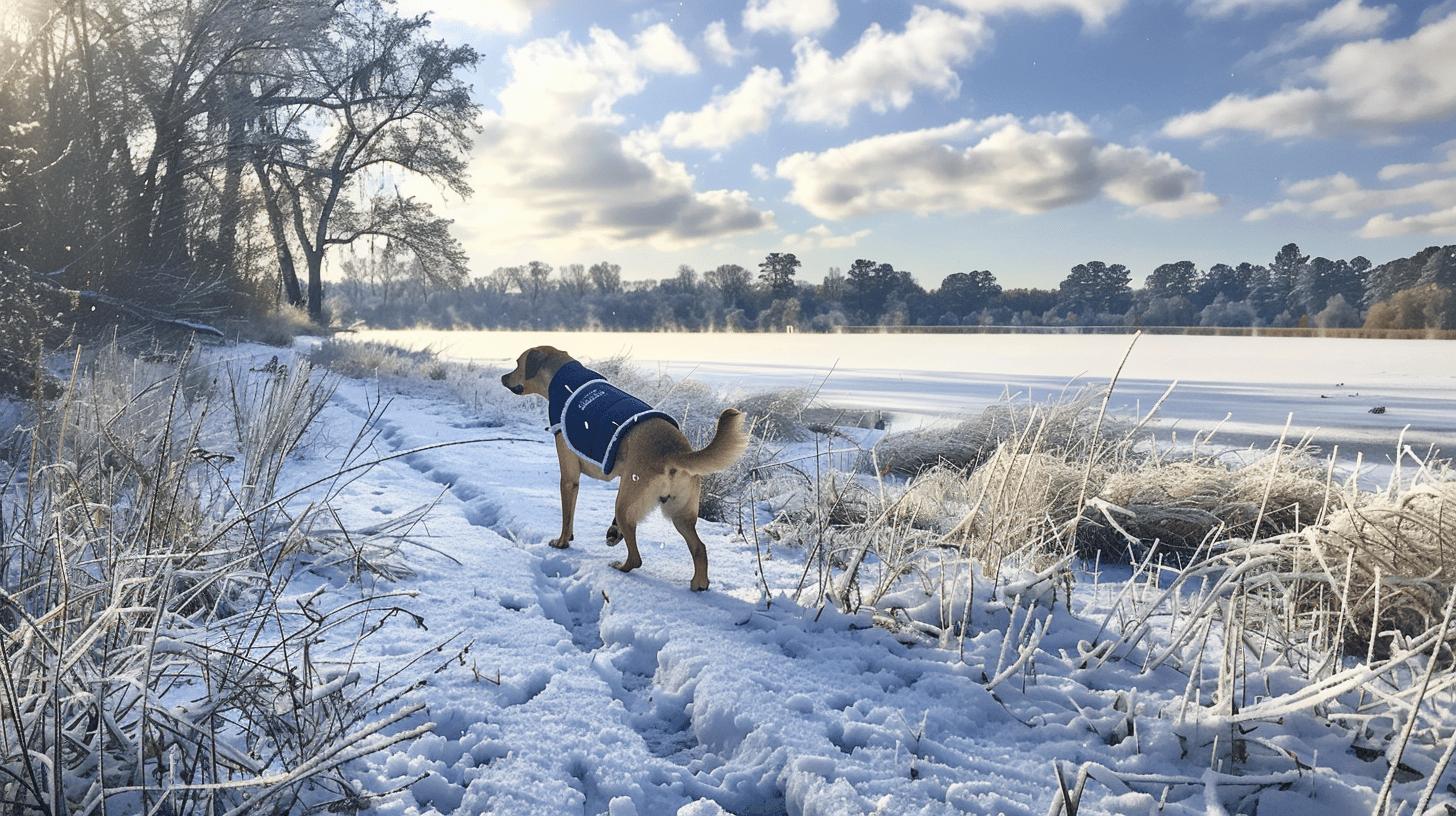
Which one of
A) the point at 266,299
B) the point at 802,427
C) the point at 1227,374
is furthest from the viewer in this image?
the point at 266,299

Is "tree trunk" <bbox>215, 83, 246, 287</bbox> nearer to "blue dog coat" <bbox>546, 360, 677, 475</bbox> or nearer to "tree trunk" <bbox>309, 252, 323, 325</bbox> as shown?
"tree trunk" <bbox>309, 252, 323, 325</bbox>

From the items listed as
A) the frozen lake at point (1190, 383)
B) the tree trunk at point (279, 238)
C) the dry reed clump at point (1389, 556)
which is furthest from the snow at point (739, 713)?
the tree trunk at point (279, 238)

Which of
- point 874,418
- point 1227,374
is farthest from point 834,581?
point 1227,374

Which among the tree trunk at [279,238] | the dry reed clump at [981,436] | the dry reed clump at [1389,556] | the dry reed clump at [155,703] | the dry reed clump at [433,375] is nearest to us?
the dry reed clump at [155,703]

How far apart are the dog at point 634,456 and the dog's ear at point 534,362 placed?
0.38 m

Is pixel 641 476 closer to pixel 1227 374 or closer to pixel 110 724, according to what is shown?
pixel 110 724

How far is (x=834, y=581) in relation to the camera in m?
2.85

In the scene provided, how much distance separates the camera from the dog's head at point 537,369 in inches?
162

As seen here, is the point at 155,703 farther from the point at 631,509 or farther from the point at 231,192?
the point at 231,192

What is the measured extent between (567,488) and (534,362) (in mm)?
883

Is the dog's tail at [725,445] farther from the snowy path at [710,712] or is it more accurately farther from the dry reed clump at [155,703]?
the dry reed clump at [155,703]

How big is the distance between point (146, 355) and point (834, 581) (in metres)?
8.60

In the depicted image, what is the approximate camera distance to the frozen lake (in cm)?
799

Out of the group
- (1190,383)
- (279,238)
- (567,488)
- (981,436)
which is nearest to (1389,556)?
(567,488)
